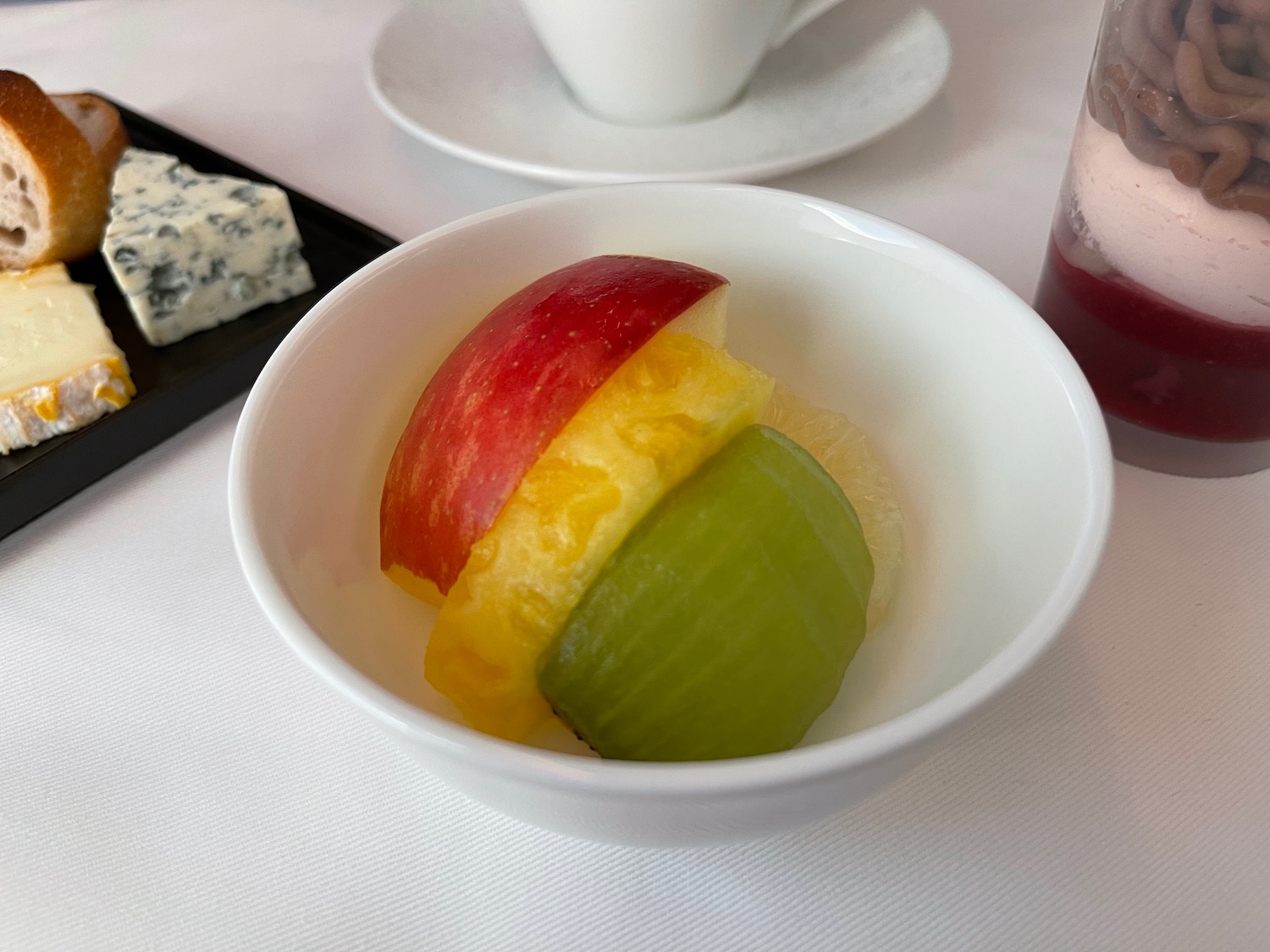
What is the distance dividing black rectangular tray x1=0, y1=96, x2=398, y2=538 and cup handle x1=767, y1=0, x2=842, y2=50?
364 millimetres

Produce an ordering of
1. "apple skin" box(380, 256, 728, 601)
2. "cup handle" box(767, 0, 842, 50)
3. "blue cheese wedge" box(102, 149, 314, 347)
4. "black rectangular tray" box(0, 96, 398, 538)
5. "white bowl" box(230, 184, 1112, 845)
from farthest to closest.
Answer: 1. "cup handle" box(767, 0, 842, 50)
2. "blue cheese wedge" box(102, 149, 314, 347)
3. "black rectangular tray" box(0, 96, 398, 538)
4. "apple skin" box(380, 256, 728, 601)
5. "white bowl" box(230, 184, 1112, 845)

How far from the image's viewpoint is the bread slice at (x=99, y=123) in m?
0.77

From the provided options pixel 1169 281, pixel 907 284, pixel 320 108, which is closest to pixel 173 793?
pixel 907 284

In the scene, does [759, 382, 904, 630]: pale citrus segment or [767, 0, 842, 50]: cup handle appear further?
[767, 0, 842, 50]: cup handle

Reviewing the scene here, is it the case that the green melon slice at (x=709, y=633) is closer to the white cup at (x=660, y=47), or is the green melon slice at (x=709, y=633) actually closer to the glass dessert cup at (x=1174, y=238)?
the glass dessert cup at (x=1174, y=238)

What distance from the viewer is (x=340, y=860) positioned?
1.28 feet

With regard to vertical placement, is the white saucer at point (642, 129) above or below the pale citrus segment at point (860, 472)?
above

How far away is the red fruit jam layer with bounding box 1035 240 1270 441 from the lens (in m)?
0.46

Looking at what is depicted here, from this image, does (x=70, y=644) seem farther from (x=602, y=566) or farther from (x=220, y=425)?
(x=602, y=566)

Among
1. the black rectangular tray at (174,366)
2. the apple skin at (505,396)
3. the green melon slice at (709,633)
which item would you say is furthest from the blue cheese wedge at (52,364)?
the green melon slice at (709,633)

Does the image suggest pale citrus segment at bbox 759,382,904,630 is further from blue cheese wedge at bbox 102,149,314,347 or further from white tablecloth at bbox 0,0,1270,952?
blue cheese wedge at bbox 102,149,314,347

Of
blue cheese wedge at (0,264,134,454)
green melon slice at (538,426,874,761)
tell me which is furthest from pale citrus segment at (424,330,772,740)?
blue cheese wedge at (0,264,134,454)

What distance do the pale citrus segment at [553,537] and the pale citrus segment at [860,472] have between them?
9 centimetres

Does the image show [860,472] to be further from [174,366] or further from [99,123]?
[99,123]
